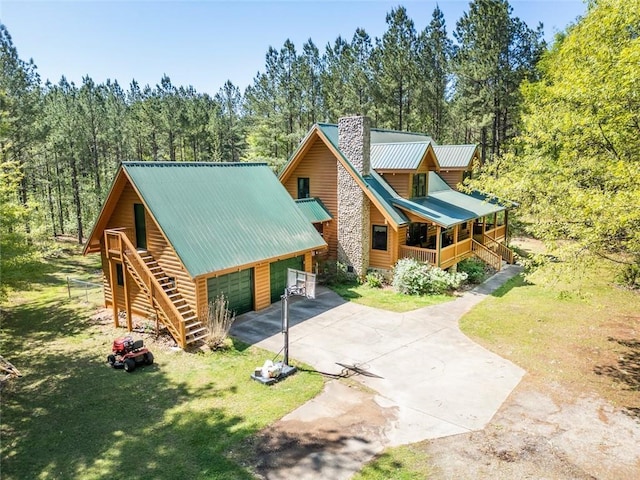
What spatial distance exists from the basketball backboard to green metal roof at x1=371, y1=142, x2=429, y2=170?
1105cm

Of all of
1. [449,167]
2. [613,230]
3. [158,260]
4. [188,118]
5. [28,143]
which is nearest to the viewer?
[613,230]

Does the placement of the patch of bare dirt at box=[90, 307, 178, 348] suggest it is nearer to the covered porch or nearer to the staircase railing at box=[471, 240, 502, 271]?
the covered porch

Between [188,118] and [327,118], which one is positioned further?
[188,118]

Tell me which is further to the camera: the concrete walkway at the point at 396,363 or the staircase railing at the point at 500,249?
the staircase railing at the point at 500,249

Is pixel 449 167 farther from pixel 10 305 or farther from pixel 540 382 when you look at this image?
pixel 10 305

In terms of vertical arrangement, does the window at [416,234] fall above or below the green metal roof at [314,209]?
below

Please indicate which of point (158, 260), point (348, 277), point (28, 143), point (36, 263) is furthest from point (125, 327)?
point (28, 143)

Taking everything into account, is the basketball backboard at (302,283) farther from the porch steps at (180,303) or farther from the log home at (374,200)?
the log home at (374,200)

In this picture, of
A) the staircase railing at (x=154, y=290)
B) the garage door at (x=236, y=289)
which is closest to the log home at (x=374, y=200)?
the garage door at (x=236, y=289)

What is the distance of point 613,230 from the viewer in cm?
950

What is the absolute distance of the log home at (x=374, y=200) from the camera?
2033 centimetres

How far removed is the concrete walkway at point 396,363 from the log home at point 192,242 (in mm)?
1622

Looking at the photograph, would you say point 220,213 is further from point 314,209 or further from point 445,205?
point 445,205

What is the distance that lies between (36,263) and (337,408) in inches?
506
